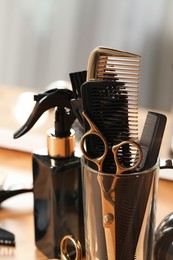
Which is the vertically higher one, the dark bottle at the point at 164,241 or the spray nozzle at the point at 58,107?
the spray nozzle at the point at 58,107

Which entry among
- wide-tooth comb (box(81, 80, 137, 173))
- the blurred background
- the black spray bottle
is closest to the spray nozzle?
the black spray bottle

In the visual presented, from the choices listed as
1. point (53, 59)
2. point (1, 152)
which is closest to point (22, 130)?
point (1, 152)

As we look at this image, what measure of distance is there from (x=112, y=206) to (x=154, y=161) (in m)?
0.07

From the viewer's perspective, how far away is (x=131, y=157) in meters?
0.66

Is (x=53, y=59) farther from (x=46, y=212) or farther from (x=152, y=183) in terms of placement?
(x=152, y=183)

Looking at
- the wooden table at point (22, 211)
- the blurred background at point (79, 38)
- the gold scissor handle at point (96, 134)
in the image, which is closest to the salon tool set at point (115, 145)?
the gold scissor handle at point (96, 134)

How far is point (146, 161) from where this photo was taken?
2.17ft

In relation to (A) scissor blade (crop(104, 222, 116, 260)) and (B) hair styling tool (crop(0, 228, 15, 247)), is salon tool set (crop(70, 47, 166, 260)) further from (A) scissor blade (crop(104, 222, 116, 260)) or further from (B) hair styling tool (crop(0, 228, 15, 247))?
(B) hair styling tool (crop(0, 228, 15, 247))

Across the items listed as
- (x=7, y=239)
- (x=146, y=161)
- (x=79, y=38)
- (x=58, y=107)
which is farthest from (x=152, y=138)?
(x=79, y=38)

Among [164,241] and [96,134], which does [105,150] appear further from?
[164,241]

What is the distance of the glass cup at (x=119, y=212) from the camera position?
2.14ft

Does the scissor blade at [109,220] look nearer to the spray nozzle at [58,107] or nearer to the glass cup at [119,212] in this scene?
the glass cup at [119,212]

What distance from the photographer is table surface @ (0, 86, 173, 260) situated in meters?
0.82

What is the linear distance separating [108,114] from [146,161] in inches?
2.7
